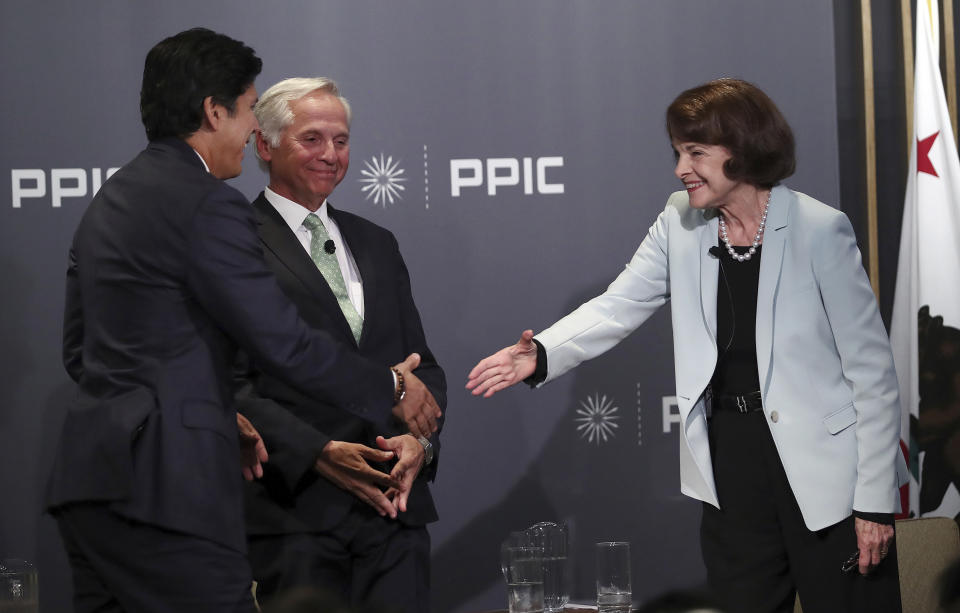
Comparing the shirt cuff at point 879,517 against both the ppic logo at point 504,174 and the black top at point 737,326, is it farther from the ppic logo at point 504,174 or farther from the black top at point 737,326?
the ppic logo at point 504,174

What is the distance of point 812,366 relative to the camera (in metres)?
2.64

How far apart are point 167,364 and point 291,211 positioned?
855mm

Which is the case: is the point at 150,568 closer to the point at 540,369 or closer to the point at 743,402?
the point at 540,369

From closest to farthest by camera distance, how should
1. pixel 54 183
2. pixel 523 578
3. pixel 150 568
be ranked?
pixel 150 568 < pixel 523 578 < pixel 54 183

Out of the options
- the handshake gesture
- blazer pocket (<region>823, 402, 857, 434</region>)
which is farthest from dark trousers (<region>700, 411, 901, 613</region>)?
the handshake gesture

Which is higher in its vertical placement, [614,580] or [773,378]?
[773,378]

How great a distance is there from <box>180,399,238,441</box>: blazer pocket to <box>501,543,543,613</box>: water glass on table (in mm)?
1261

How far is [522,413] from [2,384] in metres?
1.72

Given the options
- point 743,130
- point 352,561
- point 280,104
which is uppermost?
point 280,104

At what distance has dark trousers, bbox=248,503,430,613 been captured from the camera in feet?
9.09

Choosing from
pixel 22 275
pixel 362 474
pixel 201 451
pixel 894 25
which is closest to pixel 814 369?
pixel 362 474

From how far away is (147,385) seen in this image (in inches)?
86.9

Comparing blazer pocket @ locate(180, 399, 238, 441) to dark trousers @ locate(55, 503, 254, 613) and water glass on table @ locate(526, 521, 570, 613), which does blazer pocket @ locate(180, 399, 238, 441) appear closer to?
dark trousers @ locate(55, 503, 254, 613)

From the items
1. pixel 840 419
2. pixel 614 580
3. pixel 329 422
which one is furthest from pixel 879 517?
pixel 329 422
